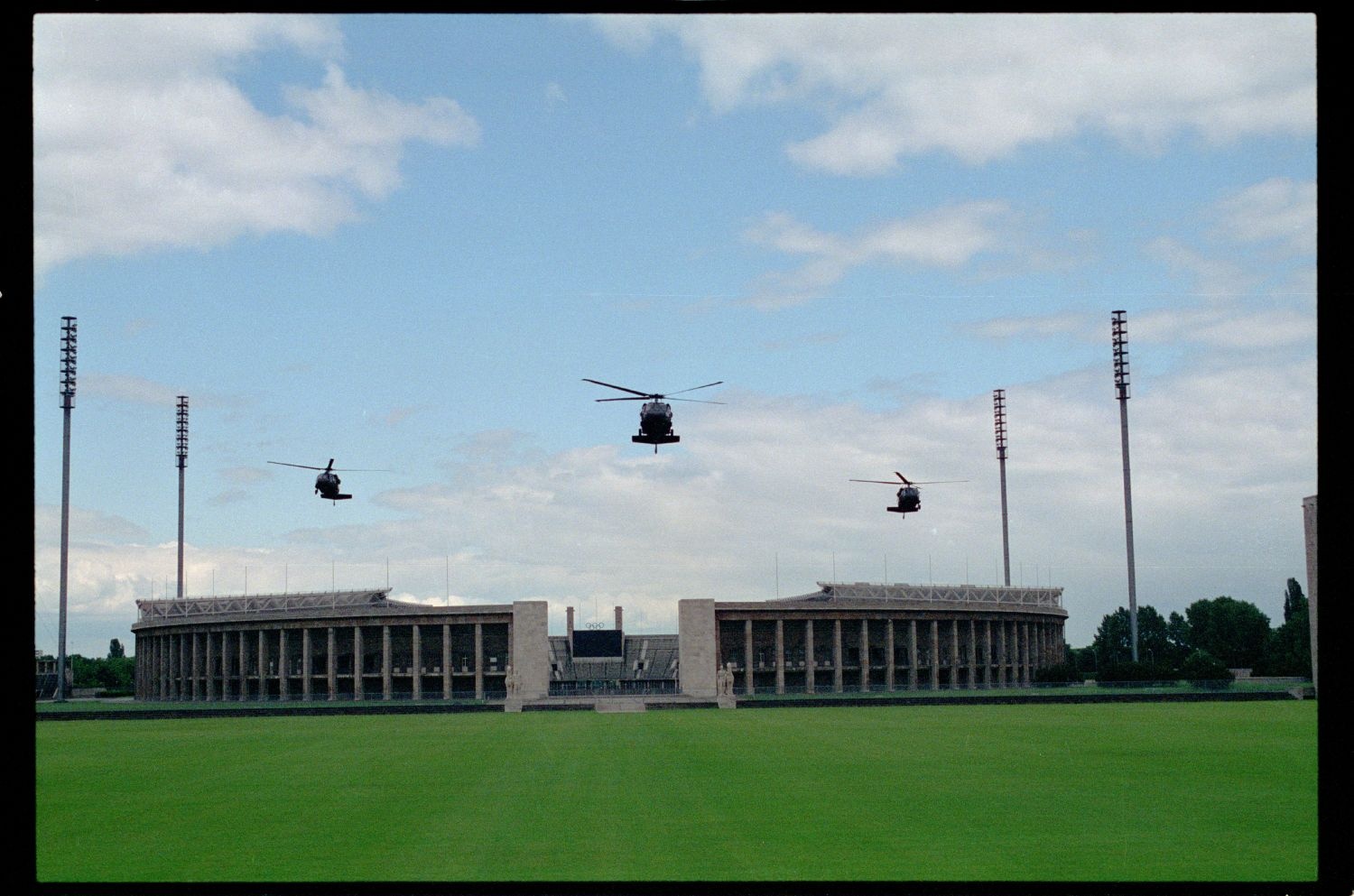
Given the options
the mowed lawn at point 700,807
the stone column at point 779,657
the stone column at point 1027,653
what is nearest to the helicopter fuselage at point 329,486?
the mowed lawn at point 700,807

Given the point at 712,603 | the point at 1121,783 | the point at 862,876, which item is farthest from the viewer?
the point at 712,603

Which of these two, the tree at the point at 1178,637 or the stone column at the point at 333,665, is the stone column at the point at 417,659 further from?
the tree at the point at 1178,637

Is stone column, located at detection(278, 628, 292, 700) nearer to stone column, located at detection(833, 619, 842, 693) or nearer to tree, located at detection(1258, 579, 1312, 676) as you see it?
stone column, located at detection(833, 619, 842, 693)

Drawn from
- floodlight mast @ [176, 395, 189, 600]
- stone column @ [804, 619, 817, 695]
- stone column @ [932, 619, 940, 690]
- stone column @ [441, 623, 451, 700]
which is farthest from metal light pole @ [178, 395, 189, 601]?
stone column @ [932, 619, 940, 690]

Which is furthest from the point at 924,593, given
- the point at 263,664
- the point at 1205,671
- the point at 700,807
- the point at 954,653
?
the point at 700,807
